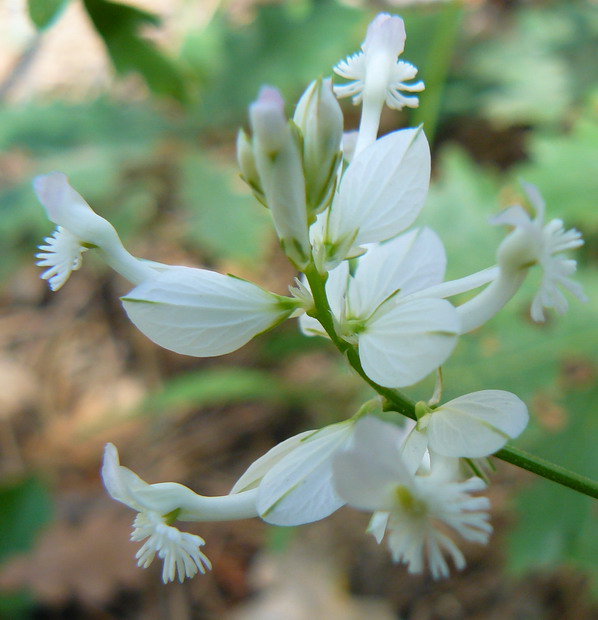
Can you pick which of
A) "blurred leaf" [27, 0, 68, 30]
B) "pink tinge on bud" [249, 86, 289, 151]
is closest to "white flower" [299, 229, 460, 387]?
"pink tinge on bud" [249, 86, 289, 151]

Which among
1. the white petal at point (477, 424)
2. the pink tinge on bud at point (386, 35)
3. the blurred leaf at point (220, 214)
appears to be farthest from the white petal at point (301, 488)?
the blurred leaf at point (220, 214)

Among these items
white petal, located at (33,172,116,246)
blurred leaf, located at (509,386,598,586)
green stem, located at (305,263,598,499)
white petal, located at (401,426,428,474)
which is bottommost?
blurred leaf, located at (509,386,598,586)

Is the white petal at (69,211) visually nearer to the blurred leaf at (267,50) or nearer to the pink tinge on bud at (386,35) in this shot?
the pink tinge on bud at (386,35)

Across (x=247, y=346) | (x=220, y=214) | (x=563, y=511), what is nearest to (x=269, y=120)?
(x=563, y=511)

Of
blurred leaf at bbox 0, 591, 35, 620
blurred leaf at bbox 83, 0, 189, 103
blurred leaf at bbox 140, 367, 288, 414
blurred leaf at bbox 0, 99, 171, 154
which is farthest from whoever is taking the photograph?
blurred leaf at bbox 0, 99, 171, 154

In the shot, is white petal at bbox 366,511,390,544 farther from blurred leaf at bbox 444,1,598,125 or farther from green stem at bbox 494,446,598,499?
blurred leaf at bbox 444,1,598,125

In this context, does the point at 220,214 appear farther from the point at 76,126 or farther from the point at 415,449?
the point at 415,449
